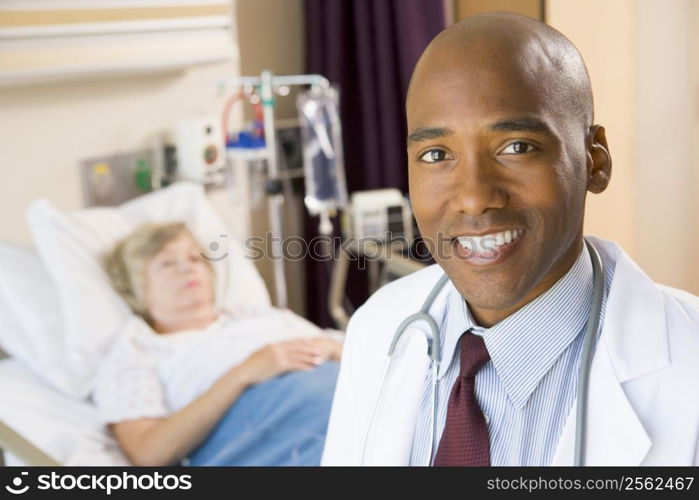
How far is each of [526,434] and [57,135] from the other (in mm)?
1962

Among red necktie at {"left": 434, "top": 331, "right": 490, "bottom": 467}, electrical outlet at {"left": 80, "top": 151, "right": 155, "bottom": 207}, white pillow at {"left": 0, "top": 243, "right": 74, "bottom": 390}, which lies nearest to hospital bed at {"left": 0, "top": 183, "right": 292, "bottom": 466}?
white pillow at {"left": 0, "top": 243, "right": 74, "bottom": 390}

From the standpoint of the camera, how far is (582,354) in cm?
90

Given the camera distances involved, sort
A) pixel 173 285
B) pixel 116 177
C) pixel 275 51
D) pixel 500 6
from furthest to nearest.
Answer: pixel 275 51 → pixel 116 177 → pixel 173 285 → pixel 500 6

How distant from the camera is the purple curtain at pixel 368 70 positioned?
2.98 meters

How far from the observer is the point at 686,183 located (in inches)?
42.4

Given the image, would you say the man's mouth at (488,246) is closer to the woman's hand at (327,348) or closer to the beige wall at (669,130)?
the beige wall at (669,130)

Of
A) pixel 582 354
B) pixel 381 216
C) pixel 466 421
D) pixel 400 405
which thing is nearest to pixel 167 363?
pixel 381 216

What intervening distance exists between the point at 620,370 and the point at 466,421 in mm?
161

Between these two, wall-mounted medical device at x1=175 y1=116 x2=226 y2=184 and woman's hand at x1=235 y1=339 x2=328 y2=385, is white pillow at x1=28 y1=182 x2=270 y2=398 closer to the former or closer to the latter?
wall-mounted medical device at x1=175 y1=116 x2=226 y2=184

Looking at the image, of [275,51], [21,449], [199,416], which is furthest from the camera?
[275,51]

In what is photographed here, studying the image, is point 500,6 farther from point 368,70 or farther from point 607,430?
point 368,70

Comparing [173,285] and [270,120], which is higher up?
[270,120]
